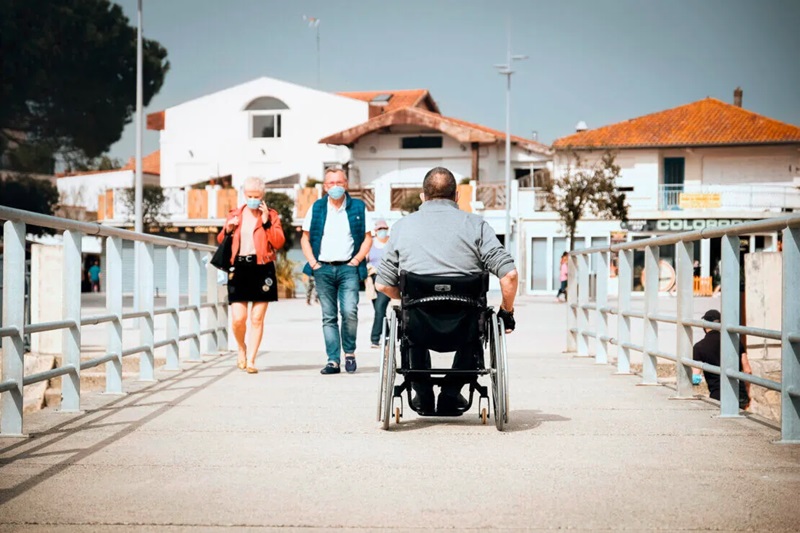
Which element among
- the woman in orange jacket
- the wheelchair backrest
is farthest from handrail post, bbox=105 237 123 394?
the wheelchair backrest

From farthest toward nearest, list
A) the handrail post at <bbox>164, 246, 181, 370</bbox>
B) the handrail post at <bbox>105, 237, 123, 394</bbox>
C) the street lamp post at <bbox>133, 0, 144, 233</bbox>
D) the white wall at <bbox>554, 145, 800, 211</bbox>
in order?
the white wall at <bbox>554, 145, 800, 211</bbox> < the street lamp post at <bbox>133, 0, 144, 233</bbox> < the handrail post at <bbox>164, 246, 181, 370</bbox> < the handrail post at <bbox>105, 237, 123, 394</bbox>

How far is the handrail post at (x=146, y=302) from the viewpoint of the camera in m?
9.44

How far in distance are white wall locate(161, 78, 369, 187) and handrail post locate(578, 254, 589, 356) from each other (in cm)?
4675

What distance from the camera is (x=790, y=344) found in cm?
603

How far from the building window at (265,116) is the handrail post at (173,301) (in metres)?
51.0

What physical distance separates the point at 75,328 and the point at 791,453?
440 centimetres

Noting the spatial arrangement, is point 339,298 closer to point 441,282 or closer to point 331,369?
point 331,369

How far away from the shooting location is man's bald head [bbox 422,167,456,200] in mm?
6930

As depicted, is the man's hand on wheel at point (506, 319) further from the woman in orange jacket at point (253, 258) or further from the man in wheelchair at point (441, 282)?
the woman in orange jacket at point (253, 258)

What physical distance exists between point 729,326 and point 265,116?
2194 inches

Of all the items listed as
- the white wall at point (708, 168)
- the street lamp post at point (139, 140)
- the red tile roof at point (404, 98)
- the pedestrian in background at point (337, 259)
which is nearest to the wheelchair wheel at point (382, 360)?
the pedestrian in background at point (337, 259)

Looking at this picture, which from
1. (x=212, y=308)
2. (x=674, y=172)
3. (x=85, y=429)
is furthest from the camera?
(x=674, y=172)

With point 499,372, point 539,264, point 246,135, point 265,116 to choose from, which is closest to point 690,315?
point 499,372

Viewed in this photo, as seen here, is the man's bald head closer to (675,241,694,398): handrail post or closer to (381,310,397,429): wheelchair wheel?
(381,310,397,429): wheelchair wheel
